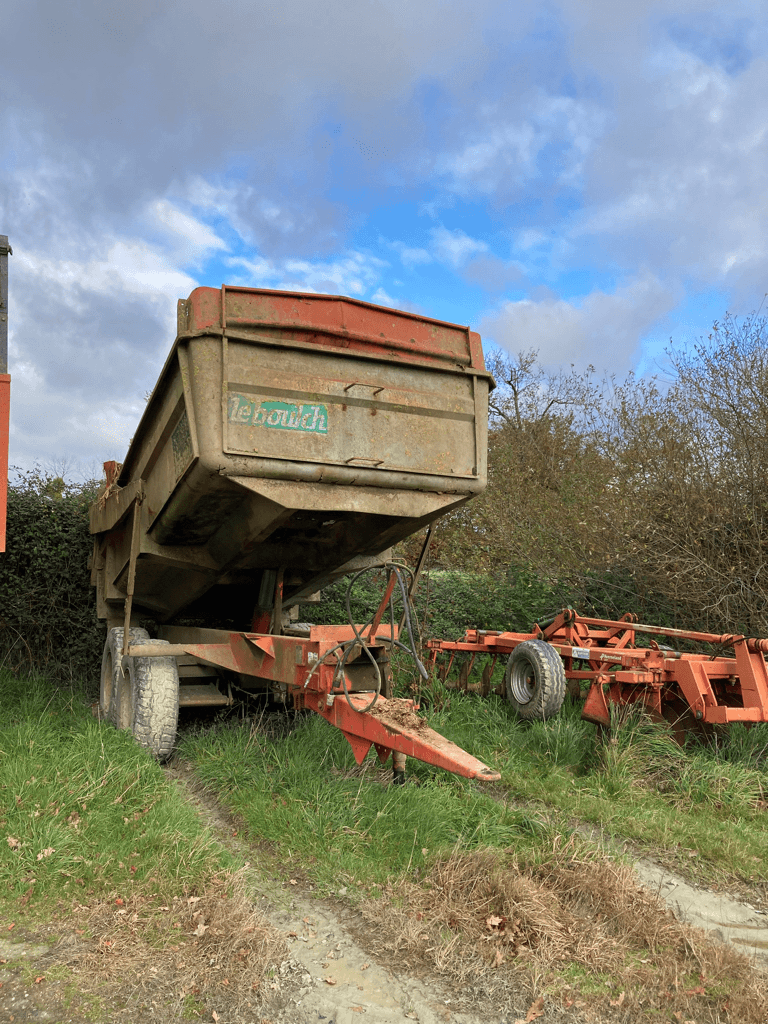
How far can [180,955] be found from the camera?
114 inches

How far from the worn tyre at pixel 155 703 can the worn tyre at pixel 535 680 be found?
274 cm

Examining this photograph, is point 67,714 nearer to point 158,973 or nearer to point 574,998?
point 158,973

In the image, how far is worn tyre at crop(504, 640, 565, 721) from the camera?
584 centimetres

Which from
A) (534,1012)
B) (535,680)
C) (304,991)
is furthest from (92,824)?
(535,680)

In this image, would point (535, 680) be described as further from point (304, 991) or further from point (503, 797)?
point (304, 991)

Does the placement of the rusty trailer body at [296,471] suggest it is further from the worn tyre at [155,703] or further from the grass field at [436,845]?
the grass field at [436,845]

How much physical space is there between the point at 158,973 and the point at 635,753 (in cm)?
356

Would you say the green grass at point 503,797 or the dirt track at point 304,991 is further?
the green grass at point 503,797

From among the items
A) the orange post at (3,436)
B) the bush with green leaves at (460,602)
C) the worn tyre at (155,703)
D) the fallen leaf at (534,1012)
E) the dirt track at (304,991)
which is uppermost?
the orange post at (3,436)

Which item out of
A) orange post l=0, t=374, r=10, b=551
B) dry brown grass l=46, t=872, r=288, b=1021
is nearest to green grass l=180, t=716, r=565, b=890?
dry brown grass l=46, t=872, r=288, b=1021

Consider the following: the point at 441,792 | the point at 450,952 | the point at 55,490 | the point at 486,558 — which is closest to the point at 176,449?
the point at 441,792

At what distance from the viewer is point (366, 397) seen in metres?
4.68

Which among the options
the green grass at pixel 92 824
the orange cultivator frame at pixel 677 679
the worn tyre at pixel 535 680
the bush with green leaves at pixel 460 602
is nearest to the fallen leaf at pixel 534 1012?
the green grass at pixel 92 824

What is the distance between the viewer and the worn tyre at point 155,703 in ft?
17.1
